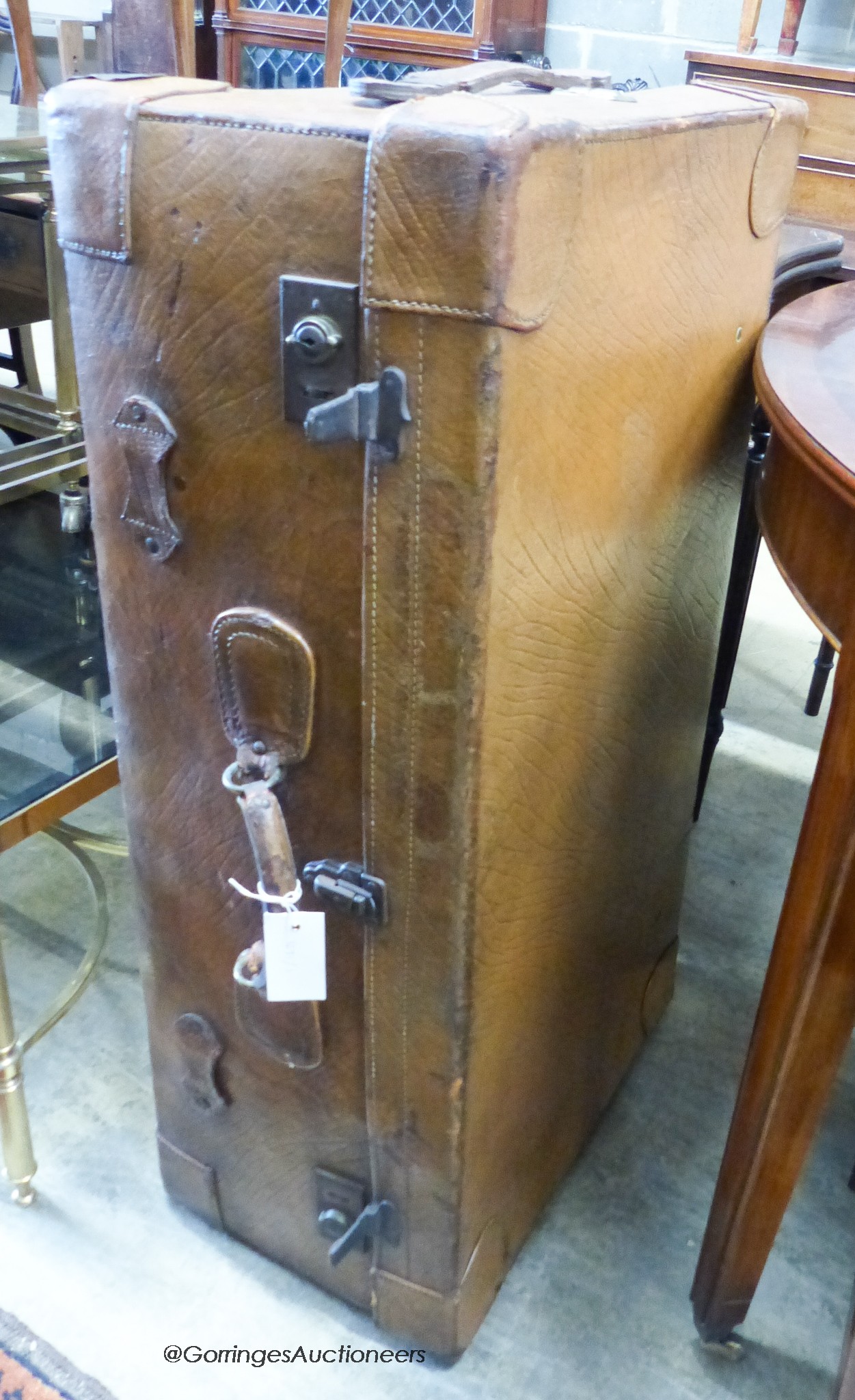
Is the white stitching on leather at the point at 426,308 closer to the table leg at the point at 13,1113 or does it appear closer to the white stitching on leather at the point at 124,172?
the white stitching on leather at the point at 124,172

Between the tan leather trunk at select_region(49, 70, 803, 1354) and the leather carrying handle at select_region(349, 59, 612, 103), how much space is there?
0.02m

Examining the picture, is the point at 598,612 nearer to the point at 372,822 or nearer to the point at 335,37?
the point at 372,822

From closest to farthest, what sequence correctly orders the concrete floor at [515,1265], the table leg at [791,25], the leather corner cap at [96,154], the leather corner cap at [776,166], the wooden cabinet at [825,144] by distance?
1. the leather corner cap at [96,154]
2. the leather corner cap at [776,166]
3. the concrete floor at [515,1265]
4. the wooden cabinet at [825,144]
5. the table leg at [791,25]

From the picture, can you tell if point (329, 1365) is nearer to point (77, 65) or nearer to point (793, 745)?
point (793, 745)


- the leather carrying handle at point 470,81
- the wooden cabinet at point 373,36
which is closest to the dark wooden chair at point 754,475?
the leather carrying handle at point 470,81

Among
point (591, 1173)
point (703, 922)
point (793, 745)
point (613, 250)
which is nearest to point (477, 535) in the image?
point (613, 250)

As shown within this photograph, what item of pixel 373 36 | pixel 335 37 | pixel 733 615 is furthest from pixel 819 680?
pixel 373 36

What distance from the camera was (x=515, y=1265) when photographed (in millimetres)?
1094

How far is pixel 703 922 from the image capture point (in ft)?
5.17

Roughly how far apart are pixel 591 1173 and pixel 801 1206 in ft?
0.74

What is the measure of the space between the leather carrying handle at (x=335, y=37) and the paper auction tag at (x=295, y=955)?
170 cm

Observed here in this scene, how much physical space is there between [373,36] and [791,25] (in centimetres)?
181

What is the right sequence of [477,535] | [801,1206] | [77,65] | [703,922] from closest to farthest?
[477,535] < [801,1206] < [703,922] < [77,65]

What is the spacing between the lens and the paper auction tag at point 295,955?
2.66 feet
